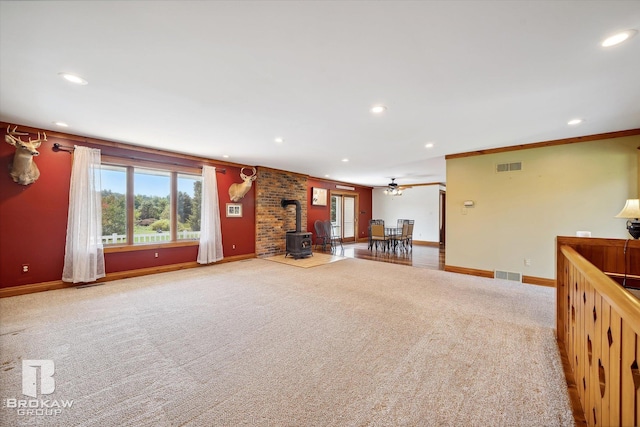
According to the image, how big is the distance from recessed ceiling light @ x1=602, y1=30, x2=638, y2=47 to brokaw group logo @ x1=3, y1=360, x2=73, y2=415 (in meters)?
4.51

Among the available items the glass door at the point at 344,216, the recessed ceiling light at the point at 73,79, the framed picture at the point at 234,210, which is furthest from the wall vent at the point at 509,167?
the recessed ceiling light at the point at 73,79

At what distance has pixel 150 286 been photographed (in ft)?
14.0

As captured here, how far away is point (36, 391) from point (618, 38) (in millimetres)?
4864

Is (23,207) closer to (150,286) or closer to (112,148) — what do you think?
(112,148)

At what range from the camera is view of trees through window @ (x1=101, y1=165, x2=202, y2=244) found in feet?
15.2

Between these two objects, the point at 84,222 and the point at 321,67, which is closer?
the point at 321,67

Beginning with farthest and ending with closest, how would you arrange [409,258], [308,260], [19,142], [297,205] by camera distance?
[297,205] → [409,258] → [308,260] → [19,142]

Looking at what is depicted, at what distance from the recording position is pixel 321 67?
84.5 inches

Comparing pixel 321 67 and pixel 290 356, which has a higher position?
pixel 321 67

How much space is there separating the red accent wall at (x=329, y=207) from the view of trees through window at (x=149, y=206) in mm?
4013

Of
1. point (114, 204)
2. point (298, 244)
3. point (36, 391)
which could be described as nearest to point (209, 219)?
point (114, 204)

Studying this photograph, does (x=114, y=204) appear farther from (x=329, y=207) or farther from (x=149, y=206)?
(x=329, y=207)

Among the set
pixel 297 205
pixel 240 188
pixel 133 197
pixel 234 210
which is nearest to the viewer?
pixel 133 197

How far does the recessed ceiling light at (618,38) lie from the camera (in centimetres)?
170
